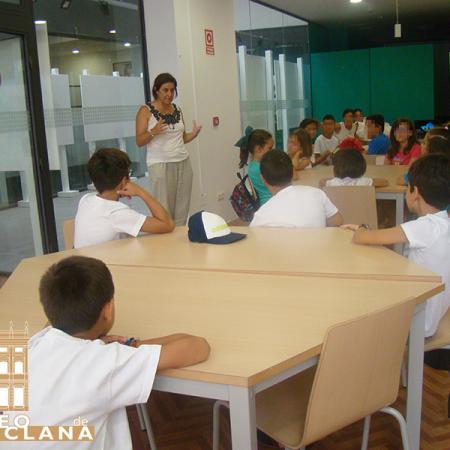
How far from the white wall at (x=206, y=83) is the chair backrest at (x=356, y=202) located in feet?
7.66

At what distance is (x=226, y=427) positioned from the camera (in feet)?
8.16

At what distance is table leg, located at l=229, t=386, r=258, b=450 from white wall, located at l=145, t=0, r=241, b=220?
443 cm

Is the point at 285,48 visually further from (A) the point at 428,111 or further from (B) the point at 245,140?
(B) the point at 245,140

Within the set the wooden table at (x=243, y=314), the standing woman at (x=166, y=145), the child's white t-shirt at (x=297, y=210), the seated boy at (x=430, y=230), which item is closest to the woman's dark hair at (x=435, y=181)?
the seated boy at (x=430, y=230)

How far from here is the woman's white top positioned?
4.75m

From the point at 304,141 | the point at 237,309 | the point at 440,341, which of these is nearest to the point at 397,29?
the point at 304,141

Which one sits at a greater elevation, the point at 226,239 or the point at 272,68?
the point at 272,68

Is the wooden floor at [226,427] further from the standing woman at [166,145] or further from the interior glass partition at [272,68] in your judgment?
the interior glass partition at [272,68]

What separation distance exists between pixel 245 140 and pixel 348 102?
295 inches

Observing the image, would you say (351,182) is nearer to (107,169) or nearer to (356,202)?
(356,202)

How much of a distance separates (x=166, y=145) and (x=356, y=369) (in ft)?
11.4

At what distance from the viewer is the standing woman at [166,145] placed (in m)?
4.52

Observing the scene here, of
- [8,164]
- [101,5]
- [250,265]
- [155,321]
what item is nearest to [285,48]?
[101,5]

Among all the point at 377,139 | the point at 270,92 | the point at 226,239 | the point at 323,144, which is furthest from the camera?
the point at 270,92
